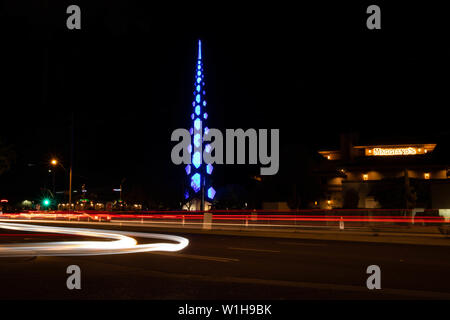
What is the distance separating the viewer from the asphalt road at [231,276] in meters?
9.27

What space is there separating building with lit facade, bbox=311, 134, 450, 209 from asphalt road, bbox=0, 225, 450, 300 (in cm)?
3509

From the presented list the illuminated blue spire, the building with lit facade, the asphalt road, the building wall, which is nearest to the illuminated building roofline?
the building with lit facade

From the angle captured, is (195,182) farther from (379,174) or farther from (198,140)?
(379,174)

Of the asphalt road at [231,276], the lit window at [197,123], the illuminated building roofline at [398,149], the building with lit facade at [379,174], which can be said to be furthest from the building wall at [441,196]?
the lit window at [197,123]

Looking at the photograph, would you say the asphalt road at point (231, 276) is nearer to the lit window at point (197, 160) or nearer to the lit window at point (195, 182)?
the lit window at point (195, 182)

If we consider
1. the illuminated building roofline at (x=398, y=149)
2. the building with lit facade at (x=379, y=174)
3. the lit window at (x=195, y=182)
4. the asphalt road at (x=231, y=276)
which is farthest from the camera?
the illuminated building roofline at (x=398, y=149)

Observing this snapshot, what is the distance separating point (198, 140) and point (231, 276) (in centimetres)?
7493

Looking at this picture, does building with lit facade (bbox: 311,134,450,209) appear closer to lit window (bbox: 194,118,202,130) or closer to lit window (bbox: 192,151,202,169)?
lit window (bbox: 192,151,202,169)

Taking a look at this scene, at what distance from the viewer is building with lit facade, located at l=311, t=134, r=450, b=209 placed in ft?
177

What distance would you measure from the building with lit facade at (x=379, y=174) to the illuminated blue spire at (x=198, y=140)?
2080 cm

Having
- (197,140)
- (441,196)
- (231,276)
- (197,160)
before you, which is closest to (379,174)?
(441,196)

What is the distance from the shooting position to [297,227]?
3484cm
